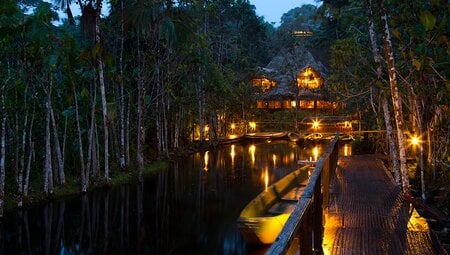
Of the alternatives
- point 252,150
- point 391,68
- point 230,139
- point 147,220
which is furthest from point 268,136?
point 391,68

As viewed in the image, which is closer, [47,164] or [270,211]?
[270,211]

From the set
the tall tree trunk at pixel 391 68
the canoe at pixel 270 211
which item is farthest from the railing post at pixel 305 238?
the tall tree trunk at pixel 391 68

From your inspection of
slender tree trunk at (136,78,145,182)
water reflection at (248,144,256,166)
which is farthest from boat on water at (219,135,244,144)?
slender tree trunk at (136,78,145,182)

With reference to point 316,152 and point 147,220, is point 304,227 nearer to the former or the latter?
point 147,220

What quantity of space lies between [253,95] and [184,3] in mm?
24430

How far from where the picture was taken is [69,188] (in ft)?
58.3

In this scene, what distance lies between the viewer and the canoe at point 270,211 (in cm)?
1089

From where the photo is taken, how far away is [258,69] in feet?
167

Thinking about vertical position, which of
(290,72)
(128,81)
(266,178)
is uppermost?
(290,72)

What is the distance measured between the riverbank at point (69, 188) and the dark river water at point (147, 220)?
0.41 metres

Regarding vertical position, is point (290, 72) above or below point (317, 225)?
above

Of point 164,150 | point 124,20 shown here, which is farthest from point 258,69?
point 124,20

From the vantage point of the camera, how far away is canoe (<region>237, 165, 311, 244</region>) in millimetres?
10891

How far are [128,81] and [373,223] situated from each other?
60.4 feet
